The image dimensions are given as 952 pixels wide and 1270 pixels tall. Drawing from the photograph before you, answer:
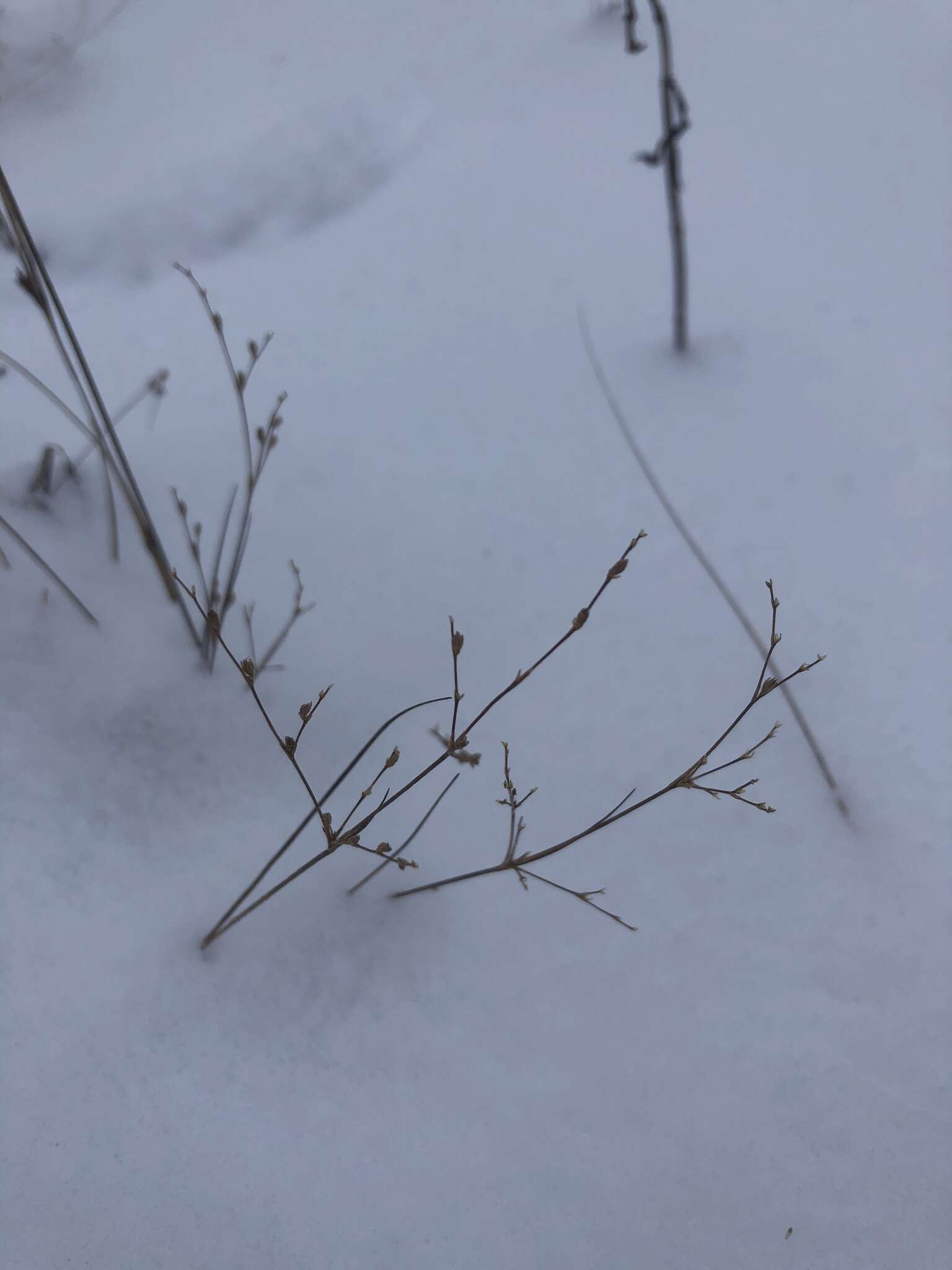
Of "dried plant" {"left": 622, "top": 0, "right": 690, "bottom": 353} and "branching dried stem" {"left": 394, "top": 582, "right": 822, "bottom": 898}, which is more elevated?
"dried plant" {"left": 622, "top": 0, "right": 690, "bottom": 353}

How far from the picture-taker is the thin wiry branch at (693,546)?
93cm

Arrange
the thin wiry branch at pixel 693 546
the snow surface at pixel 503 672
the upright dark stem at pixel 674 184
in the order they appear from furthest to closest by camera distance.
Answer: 1. the upright dark stem at pixel 674 184
2. the thin wiry branch at pixel 693 546
3. the snow surface at pixel 503 672

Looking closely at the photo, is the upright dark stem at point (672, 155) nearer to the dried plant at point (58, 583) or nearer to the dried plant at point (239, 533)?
the dried plant at point (239, 533)

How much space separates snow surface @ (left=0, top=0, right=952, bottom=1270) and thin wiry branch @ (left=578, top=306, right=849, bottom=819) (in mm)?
16

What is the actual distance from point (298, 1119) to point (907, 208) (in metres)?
1.55

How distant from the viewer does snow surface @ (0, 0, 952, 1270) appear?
74 centimetres

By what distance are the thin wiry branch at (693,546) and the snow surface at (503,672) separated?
0.6 inches

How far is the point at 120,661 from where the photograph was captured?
98 centimetres

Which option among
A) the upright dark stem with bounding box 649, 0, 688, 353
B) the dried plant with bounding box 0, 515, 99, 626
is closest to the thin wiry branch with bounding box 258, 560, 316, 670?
the dried plant with bounding box 0, 515, 99, 626

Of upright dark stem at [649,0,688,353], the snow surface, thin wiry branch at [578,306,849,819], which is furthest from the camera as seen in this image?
upright dark stem at [649,0,688,353]

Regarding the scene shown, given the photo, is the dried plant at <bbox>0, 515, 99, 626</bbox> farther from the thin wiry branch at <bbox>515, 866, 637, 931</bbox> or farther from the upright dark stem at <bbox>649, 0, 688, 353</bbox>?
Result: the upright dark stem at <bbox>649, 0, 688, 353</bbox>

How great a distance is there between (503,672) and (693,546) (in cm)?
30

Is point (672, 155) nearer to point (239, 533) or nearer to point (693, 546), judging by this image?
point (693, 546)

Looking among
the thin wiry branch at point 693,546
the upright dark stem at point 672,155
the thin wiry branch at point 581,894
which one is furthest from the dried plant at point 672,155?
the thin wiry branch at point 581,894
